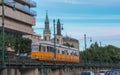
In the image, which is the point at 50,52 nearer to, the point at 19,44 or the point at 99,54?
the point at 19,44

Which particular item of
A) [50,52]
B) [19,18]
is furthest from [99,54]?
[50,52]

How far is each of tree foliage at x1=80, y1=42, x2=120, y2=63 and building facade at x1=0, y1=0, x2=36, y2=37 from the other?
24067 mm

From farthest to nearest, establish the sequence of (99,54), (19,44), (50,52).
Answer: (99,54) → (19,44) → (50,52)

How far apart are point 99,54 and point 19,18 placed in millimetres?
42877

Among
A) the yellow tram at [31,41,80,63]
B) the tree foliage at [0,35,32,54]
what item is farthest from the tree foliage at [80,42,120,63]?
the tree foliage at [0,35,32,54]

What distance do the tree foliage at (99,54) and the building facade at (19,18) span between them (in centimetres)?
2407

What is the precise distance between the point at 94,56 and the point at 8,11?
49.2 meters

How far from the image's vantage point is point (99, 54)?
13475 centimetres

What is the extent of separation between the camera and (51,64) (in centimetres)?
6619

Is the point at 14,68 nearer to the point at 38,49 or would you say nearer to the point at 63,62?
the point at 38,49

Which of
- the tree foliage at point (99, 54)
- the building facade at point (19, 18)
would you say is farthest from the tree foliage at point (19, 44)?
the tree foliage at point (99, 54)

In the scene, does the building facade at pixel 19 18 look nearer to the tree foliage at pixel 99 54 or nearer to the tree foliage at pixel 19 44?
the tree foliage at pixel 19 44

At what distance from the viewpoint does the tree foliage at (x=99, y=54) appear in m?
131

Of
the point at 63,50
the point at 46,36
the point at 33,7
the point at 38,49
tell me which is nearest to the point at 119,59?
the point at 46,36
